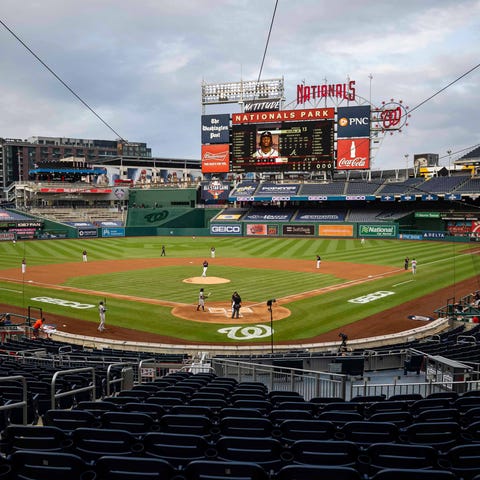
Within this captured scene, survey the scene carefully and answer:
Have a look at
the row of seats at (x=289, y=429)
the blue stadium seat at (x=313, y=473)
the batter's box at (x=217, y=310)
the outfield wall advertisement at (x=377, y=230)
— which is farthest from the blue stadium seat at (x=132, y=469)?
the outfield wall advertisement at (x=377, y=230)

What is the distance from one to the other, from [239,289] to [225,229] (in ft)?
144

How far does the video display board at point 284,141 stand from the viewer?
6519 cm

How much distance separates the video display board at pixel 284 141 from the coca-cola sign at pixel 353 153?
1634 mm

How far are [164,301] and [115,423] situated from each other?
22.1 metres

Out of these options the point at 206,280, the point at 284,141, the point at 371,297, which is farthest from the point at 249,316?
the point at 284,141

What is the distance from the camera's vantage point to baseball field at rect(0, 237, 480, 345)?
71.7 feet

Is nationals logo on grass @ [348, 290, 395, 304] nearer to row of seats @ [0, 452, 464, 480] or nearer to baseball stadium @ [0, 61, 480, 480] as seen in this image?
baseball stadium @ [0, 61, 480, 480]

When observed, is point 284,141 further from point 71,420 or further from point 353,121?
point 71,420

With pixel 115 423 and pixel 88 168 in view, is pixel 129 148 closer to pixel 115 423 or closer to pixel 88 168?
pixel 88 168

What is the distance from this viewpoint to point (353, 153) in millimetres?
65312

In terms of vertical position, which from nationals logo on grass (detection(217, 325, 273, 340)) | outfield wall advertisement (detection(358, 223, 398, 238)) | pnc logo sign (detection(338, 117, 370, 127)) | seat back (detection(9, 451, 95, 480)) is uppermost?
pnc logo sign (detection(338, 117, 370, 127))

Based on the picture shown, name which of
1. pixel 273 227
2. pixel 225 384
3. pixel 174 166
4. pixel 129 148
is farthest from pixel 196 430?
pixel 129 148

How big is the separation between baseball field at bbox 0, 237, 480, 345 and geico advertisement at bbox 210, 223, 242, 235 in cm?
1864

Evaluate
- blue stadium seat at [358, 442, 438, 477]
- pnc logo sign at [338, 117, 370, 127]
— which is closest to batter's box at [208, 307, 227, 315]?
blue stadium seat at [358, 442, 438, 477]
